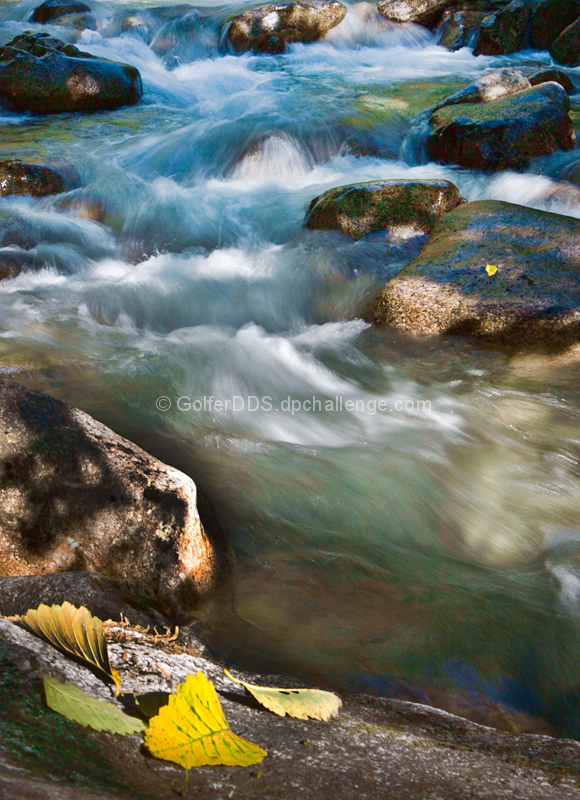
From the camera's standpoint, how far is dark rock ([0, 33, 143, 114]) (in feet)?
34.6

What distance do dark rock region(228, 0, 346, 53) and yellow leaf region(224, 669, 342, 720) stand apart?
1487cm

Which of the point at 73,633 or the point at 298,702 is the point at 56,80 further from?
the point at 298,702

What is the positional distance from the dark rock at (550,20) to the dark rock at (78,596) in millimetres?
14962

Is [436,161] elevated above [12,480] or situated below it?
above

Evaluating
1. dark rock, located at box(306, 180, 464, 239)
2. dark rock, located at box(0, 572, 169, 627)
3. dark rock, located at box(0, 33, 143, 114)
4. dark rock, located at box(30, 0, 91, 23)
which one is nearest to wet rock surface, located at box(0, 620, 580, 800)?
dark rock, located at box(0, 572, 169, 627)

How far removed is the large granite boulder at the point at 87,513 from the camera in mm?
2252

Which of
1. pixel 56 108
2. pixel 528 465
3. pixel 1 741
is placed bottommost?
pixel 528 465

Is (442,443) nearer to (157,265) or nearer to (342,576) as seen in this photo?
(342,576)

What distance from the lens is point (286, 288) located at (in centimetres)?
602

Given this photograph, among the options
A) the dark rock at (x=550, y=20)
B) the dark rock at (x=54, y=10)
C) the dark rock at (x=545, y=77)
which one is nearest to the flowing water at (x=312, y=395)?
the dark rock at (x=545, y=77)

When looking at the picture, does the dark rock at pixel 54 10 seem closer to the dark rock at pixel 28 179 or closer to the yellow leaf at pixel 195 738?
the dark rock at pixel 28 179

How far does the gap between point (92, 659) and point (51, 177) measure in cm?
743

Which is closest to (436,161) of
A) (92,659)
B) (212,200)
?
(212,200)

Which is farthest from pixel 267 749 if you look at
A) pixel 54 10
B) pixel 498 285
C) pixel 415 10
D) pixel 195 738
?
pixel 54 10
